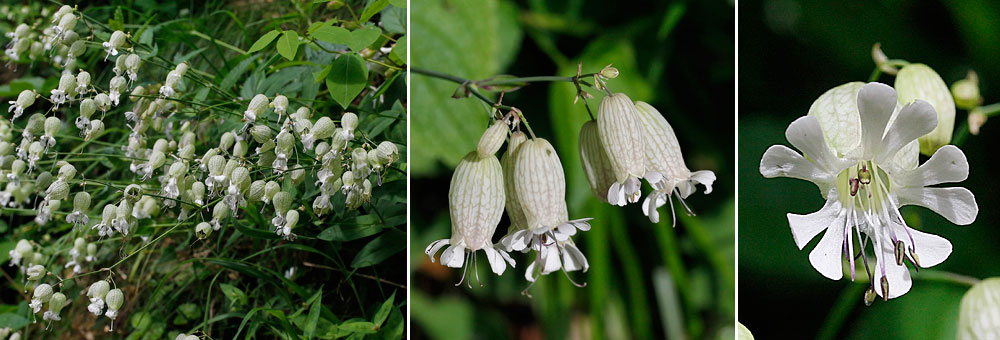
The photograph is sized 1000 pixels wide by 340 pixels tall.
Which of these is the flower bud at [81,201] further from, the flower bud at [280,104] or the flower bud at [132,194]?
the flower bud at [280,104]

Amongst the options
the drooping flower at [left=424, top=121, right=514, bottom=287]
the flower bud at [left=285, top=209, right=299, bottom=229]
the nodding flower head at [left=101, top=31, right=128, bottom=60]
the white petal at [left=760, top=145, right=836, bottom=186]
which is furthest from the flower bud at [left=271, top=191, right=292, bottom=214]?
the white petal at [left=760, top=145, right=836, bottom=186]

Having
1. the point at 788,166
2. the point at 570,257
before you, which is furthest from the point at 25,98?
the point at 788,166

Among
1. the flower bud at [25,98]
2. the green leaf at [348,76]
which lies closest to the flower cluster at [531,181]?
the green leaf at [348,76]

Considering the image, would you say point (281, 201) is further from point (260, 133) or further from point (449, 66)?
point (449, 66)

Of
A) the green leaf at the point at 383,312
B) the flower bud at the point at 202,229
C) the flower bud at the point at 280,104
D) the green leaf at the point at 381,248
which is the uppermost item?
the flower bud at the point at 280,104

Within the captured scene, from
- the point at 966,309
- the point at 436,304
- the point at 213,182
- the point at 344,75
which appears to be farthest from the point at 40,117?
the point at 966,309

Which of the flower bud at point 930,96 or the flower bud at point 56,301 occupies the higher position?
the flower bud at point 930,96
